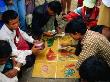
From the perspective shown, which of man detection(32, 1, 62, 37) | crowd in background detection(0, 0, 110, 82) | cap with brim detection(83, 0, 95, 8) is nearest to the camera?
crowd in background detection(0, 0, 110, 82)

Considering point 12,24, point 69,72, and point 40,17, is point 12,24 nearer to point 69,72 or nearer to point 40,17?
point 40,17

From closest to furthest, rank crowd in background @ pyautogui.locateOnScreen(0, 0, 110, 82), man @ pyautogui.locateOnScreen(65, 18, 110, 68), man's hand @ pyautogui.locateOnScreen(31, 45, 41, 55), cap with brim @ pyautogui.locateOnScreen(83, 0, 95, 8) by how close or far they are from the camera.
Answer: crowd in background @ pyautogui.locateOnScreen(0, 0, 110, 82)
man @ pyautogui.locateOnScreen(65, 18, 110, 68)
man's hand @ pyautogui.locateOnScreen(31, 45, 41, 55)
cap with brim @ pyautogui.locateOnScreen(83, 0, 95, 8)

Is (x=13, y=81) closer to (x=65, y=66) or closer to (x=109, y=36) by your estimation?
(x=65, y=66)

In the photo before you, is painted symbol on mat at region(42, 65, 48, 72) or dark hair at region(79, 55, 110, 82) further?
painted symbol on mat at region(42, 65, 48, 72)

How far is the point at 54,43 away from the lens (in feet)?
16.1

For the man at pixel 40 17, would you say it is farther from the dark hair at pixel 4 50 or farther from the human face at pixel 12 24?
the dark hair at pixel 4 50

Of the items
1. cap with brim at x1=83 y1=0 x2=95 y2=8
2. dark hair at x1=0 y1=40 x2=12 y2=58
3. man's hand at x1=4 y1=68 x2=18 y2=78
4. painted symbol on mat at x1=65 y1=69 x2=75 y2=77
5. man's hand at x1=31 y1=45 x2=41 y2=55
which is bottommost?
painted symbol on mat at x1=65 y1=69 x2=75 y2=77

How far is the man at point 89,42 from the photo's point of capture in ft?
12.2

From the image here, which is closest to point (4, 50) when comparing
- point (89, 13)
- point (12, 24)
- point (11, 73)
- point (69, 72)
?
point (11, 73)

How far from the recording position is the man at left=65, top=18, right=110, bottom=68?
373cm

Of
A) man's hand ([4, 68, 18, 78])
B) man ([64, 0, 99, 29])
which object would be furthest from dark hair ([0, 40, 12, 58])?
man ([64, 0, 99, 29])

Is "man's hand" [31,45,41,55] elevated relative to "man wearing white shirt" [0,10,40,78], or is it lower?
lower

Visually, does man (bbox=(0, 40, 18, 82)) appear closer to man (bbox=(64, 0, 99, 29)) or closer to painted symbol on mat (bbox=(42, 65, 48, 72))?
painted symbol on mat (bbox=(42, 65, 48, 72))

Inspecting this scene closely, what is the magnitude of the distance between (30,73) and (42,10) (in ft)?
3.96
